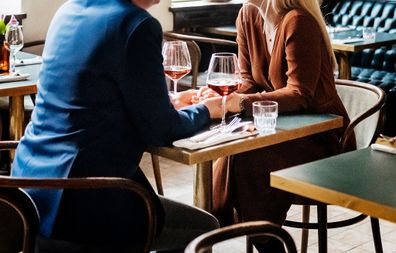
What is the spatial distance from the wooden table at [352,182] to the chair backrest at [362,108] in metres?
0.72

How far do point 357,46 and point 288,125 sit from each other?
8.82 ft

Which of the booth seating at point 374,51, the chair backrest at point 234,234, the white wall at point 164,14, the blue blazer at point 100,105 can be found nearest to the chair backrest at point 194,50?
the white wall at point 164,14

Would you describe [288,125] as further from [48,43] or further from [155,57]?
[48,43]

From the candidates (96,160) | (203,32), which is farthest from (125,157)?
(203,32)

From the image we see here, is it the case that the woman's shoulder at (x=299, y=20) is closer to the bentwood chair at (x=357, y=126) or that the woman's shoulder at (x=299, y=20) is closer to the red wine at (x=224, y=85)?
the bentwood chair at (x=357, y=126)

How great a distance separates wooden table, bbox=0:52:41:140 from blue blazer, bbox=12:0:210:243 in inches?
39.5

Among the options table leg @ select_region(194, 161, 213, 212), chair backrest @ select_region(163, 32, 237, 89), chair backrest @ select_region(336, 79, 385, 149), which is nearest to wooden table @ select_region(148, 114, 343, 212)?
table leg @ select_region(194, 161, 213, 212)

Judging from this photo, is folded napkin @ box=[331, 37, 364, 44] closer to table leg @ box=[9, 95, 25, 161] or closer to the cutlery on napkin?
table leg @ box=[9, 95, 25, 161]

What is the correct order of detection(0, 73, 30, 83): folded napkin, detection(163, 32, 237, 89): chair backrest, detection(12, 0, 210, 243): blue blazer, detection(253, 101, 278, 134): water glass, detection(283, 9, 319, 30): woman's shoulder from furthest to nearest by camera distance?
1. detection(163, 32, 237, 89): chair backrest
2. detection(0, 73, 30, 83): folded napkin
3. detection(283, 9, 319, 30): woman's shoulder
4. detection(253, 101, 278, 134): water glass
5. detection(12, 0, 210, 243): blue blazer

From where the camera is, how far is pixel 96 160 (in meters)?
2.28

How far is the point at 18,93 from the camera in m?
3.34

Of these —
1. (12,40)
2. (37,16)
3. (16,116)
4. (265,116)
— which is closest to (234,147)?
(265,116)

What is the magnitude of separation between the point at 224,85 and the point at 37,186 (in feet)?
2.39

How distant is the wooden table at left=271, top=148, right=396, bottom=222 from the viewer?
1.83m
